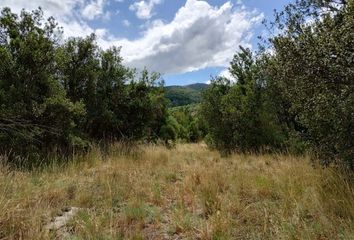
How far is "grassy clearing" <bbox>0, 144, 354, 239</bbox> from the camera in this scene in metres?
4.38

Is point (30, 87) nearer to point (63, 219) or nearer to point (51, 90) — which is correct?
point (51, 90)

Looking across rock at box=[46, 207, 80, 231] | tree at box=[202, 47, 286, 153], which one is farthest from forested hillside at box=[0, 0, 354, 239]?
tree at box=[202, 47, 286, 153]

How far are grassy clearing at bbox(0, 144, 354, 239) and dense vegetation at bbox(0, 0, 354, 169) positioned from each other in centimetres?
94

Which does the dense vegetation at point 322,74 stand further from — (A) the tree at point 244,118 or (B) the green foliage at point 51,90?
(A) the tree at point 244,118

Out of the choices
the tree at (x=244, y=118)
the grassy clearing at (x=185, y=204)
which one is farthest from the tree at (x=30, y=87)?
the tree at (x=244, y=118)

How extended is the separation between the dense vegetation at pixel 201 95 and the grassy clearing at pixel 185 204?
3.10ft

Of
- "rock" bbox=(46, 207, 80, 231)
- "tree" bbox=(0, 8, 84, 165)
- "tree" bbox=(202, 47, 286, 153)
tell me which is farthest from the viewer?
"tree" bbox=(202, 47, 286, 153)

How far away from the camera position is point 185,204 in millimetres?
5934

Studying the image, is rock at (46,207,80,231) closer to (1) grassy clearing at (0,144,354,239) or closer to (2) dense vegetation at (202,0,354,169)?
(1) grassy clearing at (0,144,354,239)

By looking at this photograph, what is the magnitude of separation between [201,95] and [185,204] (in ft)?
42.5

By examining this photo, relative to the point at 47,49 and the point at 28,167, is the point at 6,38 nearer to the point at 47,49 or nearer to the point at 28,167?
the point at 47,49

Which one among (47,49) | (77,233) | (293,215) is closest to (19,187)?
(77,233)

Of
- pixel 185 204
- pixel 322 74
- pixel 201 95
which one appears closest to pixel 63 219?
pixel 185 204

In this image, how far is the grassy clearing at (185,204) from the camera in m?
4.38
